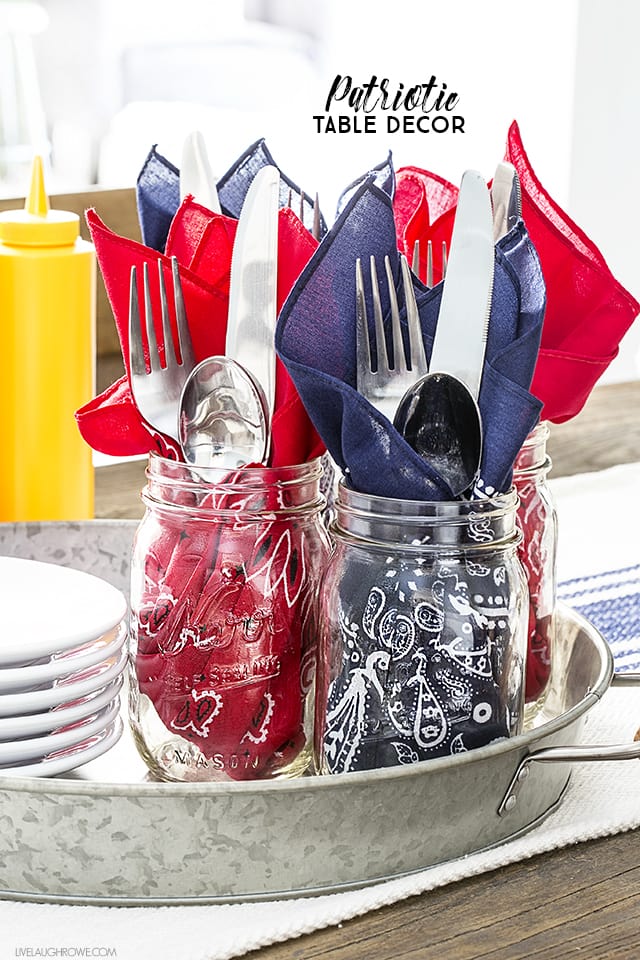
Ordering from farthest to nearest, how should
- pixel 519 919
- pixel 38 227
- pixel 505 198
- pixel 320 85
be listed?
pixel 320 85, pixel 38 227, pixel 505 198, pixel 519 919

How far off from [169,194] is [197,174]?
0.02 meters

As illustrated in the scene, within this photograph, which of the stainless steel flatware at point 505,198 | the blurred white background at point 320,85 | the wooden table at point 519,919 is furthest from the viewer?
the blurred white background at point 320,85

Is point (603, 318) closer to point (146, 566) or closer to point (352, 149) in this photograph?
point (146, 566)

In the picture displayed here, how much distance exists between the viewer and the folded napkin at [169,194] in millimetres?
575

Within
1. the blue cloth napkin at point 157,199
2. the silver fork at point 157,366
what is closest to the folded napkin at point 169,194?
the blue cloth napkin at point 157,199

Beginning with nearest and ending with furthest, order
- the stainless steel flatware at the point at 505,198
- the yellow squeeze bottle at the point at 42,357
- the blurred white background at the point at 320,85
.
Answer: the stainless steel flatware at the point at 505,198 < the yellow squeeze bottle at the point at 42,357 < the blurred white background at the point at 320,85

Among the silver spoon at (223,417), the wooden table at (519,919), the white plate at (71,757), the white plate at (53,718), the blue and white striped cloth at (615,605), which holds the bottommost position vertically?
the blue and white striped cloth at (615,605)

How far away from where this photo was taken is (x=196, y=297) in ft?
1.60

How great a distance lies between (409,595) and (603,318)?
6.9 inches

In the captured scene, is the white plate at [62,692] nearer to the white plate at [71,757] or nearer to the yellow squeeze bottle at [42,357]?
the white plate at [71,757]

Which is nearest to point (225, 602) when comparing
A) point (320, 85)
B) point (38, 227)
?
point (38, 227)

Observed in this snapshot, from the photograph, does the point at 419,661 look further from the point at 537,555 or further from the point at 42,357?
the point at 42,357

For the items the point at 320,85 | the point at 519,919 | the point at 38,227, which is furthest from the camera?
the point at 320,85

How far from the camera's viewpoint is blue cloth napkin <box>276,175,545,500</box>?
1.40 feet
